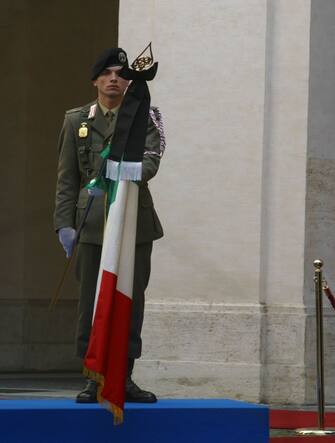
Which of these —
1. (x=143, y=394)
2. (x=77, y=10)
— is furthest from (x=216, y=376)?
(x=77, y=10)

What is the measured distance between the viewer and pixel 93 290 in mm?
7551

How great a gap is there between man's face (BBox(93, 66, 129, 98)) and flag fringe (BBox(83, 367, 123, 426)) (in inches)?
58.2

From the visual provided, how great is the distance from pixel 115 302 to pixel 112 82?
118cm

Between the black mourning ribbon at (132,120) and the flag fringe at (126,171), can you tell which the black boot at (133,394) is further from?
the black mourning ribbon at (132,120)

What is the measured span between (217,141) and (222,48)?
0.79 metres

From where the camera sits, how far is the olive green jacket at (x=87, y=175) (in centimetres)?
759

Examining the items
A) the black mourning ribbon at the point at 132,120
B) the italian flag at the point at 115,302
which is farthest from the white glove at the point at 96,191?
the black mourning ribbon at the point at 132,120

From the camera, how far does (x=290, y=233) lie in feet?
39.3

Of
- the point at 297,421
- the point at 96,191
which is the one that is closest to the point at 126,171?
the point at 96,191

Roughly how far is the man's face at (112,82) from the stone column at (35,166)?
26.7 ft

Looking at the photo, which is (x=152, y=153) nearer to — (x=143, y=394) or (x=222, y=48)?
(x=143, y=394)

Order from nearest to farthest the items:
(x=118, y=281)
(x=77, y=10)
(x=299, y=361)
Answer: (x=118, y=281), (x=299, y=361), (x=77, y=10)

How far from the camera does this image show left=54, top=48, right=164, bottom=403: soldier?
24.7 feet

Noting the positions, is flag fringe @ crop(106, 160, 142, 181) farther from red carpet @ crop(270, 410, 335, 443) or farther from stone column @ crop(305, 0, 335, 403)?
stone column @ crop(305, 0, 335, 403)
